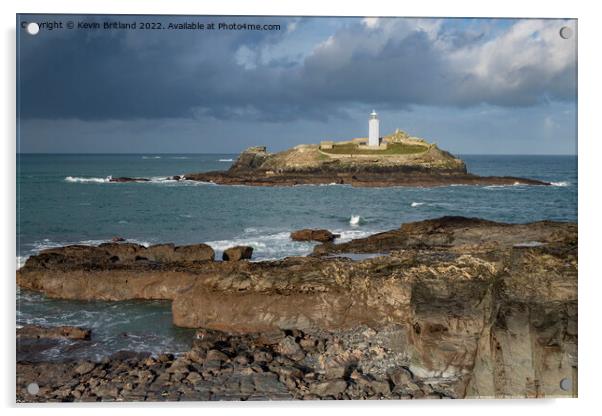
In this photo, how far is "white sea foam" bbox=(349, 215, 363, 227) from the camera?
735 cm

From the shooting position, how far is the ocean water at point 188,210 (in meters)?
6.73

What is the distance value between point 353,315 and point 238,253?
203cm

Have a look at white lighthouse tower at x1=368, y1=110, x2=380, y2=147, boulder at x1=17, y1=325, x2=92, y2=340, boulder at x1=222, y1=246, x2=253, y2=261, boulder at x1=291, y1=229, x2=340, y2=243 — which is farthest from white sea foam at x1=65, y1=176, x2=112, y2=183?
white lighthouse tower at x1=368, y1=110, x2=380, y2=147

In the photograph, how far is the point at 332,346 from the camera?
626 centimetres

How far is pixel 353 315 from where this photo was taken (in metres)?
6.76

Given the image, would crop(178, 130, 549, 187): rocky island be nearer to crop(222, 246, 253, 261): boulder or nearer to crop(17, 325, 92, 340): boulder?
crop(222, 246, 253, 261): boulder

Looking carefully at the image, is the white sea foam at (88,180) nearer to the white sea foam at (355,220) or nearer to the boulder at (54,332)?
the boulder at (54,332)

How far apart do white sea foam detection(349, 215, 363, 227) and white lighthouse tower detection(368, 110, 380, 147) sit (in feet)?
3.24

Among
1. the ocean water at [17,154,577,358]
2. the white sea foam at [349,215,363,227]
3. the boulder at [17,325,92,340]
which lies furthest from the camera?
the white sea foam at [349,215,363,227]

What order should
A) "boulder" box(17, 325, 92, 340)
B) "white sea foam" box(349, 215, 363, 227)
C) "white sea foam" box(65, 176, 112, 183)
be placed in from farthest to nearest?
"white sea foam" box(65, 176, 112, 183) < "white sea foam" box(349, 215, 363, 227) < "boulder" box(17, 325, 92, 340)

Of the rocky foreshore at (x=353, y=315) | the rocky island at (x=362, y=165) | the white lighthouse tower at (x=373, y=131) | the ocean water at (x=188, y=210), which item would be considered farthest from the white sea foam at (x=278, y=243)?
the white lighthouse tower at (x=373, y=131)

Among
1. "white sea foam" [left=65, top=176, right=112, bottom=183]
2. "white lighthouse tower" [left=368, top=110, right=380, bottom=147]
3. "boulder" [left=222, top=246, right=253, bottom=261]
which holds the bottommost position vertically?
"boulder" [left=222, top=246, right=253, bottom=261]

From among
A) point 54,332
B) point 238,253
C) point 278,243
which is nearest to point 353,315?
point 278,243

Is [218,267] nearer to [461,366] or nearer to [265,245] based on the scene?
[265,245]
